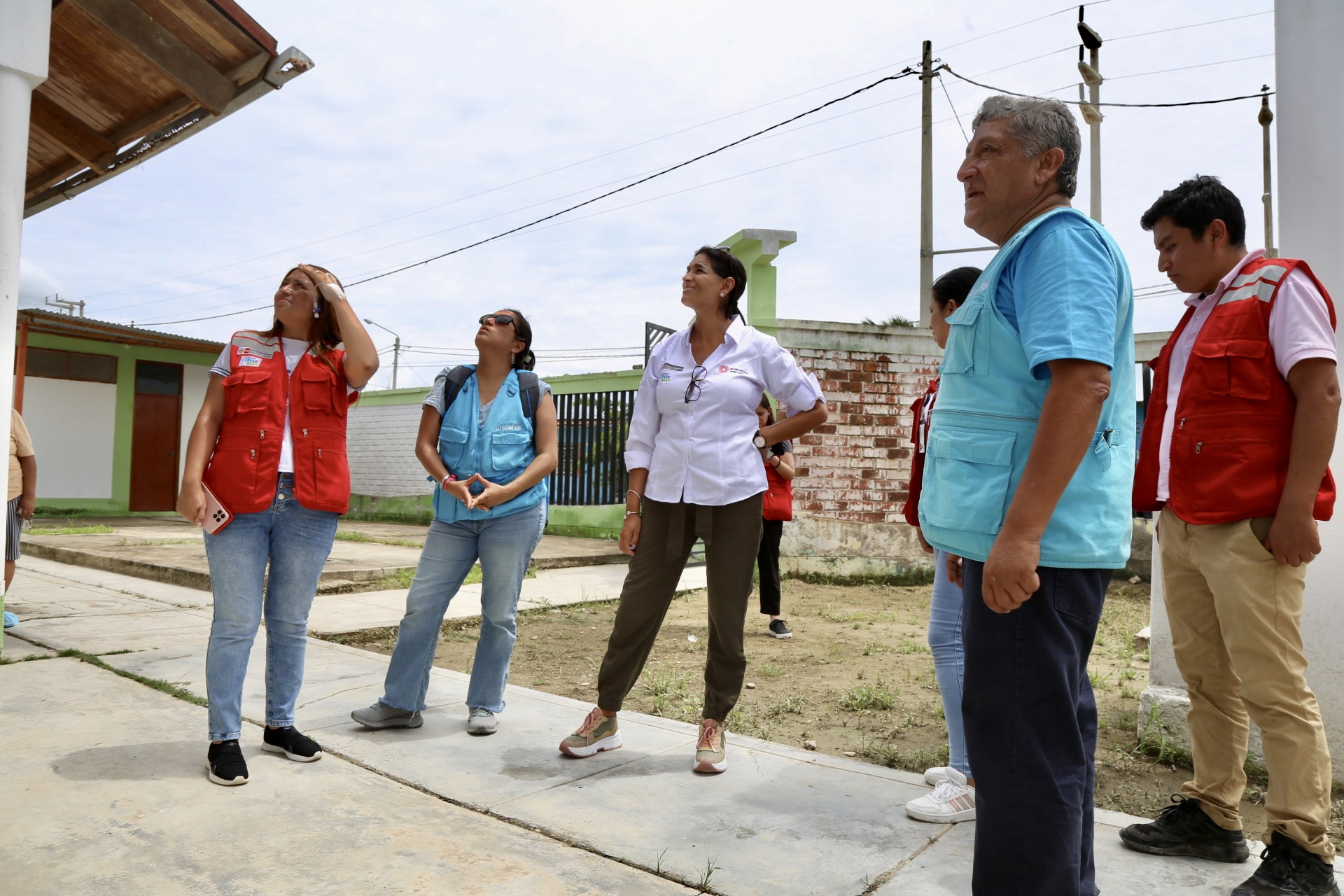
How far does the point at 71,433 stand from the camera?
16.3 meters

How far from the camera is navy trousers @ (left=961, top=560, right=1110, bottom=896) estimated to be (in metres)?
1.65

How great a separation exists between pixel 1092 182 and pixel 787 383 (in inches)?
573

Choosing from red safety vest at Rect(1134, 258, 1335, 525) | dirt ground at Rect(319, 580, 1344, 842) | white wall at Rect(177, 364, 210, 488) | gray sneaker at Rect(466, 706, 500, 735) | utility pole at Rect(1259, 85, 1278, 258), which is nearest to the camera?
red safety vest at Rect(1134, 258, 1335, 525)

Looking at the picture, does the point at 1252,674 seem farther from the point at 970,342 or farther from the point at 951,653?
the point at 970,342

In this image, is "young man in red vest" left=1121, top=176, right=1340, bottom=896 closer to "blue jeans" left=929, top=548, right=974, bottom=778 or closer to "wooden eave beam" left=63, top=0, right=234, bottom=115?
"blue jeans" left=929, top=548, right=974, bottom=778

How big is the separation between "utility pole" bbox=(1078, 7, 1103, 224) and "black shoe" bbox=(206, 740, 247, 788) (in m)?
9.94

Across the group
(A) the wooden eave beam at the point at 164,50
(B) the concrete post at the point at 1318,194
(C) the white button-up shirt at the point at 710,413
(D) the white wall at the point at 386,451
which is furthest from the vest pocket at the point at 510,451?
(D) the white wall at the point at 386,451

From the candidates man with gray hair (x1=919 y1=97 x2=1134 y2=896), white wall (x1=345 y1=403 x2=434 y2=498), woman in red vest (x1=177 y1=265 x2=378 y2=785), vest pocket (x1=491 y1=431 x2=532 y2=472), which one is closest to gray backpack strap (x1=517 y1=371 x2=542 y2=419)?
vest pocket (x1=491 y1=431 x2=532 y2=472)

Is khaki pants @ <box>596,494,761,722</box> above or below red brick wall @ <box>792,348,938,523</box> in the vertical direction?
below

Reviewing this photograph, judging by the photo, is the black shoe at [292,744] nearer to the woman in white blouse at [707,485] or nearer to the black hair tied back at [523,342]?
the woman in white blouse at [707,485]

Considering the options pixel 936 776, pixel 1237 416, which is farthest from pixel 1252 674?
pixel 936 776

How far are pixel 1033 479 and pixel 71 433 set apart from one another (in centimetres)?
1860

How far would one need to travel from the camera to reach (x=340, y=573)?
7.72m

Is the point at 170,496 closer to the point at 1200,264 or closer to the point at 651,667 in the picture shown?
the point at 651,667
